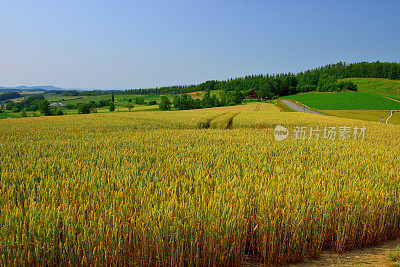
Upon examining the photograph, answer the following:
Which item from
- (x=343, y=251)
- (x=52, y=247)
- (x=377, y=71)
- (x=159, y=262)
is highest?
(x=377, y=71)

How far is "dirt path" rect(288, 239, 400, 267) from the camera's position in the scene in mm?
2885

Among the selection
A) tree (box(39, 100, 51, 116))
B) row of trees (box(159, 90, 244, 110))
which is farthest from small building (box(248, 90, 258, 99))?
tree (box(39, 100, 51, 116))

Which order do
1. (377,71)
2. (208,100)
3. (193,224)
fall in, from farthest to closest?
(377,71) → (208,100) → (193,224)

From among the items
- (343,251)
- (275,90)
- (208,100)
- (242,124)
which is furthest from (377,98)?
(343,251)

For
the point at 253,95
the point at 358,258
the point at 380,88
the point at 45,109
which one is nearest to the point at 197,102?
the point at 253,95

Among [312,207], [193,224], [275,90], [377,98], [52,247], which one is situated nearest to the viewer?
[52,247]

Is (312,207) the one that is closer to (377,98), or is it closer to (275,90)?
(377,98)

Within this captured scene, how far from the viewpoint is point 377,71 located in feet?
503

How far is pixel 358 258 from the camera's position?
120 inches

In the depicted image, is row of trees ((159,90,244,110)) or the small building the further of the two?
the small building

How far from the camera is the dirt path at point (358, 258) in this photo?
114 inches

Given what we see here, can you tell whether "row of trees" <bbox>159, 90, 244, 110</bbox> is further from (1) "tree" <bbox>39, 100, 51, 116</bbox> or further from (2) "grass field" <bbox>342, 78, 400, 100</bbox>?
(2) "grass field" <bbox>342, 78, 400, 100</bbox>

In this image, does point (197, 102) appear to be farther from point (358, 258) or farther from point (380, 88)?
point (358, 258)

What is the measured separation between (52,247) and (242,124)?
18.3m
